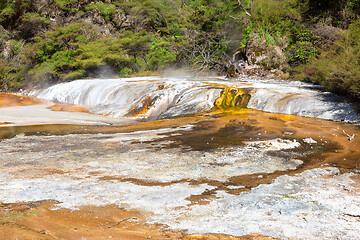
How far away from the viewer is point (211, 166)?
13.9 feet

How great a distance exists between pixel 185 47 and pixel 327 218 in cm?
1698

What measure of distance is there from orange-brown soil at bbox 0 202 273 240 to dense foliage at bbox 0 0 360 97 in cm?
757

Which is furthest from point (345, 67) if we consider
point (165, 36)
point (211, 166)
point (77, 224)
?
point (165, 36)

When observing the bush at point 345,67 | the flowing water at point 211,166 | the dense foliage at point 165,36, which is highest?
the dense foliage at point 165,36

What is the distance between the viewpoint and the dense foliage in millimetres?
14109

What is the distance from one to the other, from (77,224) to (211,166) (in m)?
2.11

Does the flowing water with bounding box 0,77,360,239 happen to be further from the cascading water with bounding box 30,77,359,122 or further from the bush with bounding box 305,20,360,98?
the bush with bounding box 305,20,360,98

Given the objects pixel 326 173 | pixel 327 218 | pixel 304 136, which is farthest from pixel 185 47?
pixel 327 218

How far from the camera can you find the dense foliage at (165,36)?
1411 centimetres

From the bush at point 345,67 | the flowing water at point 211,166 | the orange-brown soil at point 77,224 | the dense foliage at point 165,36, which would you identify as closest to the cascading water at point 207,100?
the flowing water at point 211,166

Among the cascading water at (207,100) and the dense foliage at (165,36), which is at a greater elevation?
the dense foliage at (165,36)

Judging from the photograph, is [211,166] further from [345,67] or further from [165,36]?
[165,36]

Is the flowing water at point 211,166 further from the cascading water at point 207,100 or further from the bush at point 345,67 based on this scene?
the bush at point 345,67

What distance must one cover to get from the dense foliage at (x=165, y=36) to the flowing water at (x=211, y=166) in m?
3.00
